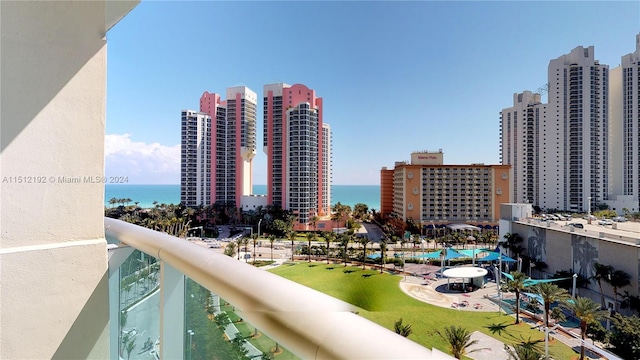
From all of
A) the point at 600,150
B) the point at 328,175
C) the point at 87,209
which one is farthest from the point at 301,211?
the point at 600,150

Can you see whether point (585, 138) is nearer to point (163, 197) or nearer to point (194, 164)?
point (194, 164)

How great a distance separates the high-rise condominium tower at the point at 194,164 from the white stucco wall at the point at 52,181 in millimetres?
32864

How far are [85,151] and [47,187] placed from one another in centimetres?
12

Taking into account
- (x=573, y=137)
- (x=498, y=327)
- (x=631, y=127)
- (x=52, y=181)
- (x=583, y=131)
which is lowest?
(x=498, y=327)

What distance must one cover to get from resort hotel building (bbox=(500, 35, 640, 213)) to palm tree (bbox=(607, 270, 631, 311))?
2394 cm

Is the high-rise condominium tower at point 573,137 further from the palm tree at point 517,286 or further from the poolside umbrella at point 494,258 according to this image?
the palm tree at point 517,286

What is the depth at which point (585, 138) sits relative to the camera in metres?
32.3

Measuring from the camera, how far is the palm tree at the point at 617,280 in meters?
12.4

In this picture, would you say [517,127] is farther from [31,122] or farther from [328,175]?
[31,122]

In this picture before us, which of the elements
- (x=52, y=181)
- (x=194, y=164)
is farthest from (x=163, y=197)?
(x=52, y=181)

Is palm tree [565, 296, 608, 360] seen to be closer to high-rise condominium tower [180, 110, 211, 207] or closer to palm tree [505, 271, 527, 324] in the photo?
palm tree [505, 271, 527, 324]

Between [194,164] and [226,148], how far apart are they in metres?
3.55

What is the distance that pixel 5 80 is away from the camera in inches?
27.6

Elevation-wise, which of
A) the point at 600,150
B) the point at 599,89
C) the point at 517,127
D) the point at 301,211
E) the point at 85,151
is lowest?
the point at 301,211
